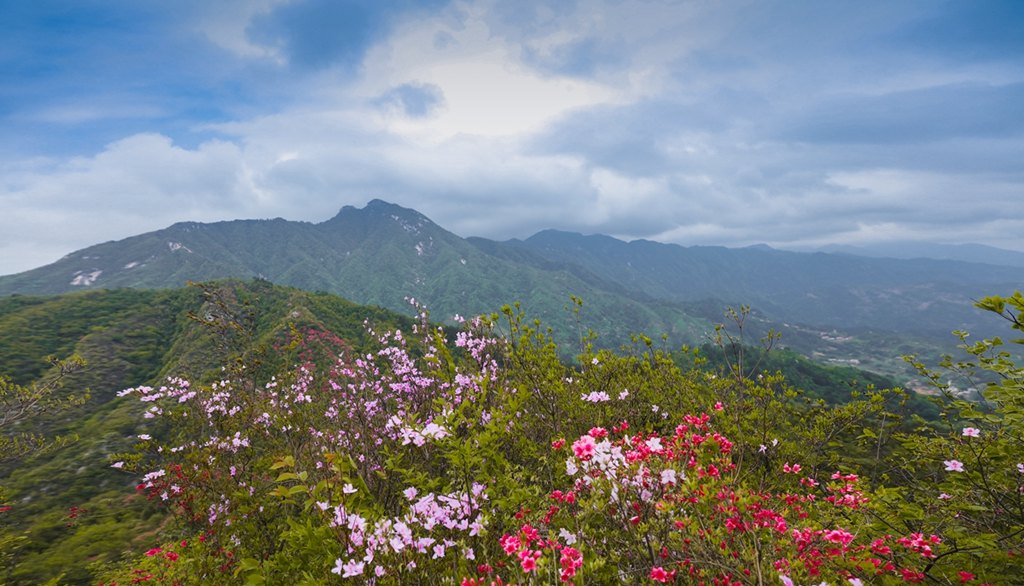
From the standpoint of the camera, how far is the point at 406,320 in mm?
62031

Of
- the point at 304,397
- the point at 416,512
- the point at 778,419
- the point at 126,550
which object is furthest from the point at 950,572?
the point at 126,550

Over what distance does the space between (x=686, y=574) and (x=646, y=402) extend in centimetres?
526

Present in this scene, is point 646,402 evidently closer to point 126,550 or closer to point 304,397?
point 304,397

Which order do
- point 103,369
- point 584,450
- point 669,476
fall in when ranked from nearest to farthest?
point 669,476, point 584,450, point 103,369

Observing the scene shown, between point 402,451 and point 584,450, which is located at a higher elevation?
point 584,450

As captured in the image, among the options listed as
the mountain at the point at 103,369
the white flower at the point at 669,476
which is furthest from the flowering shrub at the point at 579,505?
the mountain at the point at 103,369

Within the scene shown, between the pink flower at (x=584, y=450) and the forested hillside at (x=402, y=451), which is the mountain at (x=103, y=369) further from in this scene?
the pink flower at (x=584, y=450)

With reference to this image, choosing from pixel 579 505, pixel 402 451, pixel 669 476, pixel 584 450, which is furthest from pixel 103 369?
pixel 669 476

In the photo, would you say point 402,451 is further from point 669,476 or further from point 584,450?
point 669,476

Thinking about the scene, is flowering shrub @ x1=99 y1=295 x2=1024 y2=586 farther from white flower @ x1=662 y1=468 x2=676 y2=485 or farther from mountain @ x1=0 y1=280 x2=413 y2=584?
mountain @ x1=0 y1=280 x2=413 y2=584

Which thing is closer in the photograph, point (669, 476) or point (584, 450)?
point (669, 476)

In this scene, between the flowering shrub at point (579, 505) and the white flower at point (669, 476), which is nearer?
the flowering shrub at point (579, 505)

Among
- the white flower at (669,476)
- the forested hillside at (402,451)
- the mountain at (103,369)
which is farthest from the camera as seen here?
the mountain at (103,369)

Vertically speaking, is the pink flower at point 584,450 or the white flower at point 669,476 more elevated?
the pink flower at point 584,450
